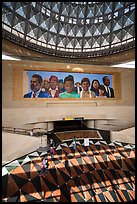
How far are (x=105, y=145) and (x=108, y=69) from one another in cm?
768

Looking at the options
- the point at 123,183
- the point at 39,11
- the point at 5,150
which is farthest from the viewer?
the point at 39,11

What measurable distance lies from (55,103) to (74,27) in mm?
11753

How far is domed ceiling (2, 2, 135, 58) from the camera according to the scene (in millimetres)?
14758

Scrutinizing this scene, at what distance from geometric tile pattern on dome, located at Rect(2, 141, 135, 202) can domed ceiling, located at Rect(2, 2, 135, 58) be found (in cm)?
1163

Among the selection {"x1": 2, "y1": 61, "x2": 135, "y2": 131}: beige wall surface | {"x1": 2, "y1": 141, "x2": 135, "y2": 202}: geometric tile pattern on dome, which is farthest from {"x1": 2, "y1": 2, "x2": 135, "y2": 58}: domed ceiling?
{"x1": 2, "y1": 141, "x2": 135, "y2": 202}: geometric tile pattern on dome

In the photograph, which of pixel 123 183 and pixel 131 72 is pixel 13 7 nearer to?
pixel 131 72

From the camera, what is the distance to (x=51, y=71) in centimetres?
1266

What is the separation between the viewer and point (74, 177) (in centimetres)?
668

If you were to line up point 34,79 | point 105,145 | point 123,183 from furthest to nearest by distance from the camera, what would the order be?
point 34,79, point 105,145, point 123,183

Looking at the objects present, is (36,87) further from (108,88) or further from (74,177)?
(74,177)

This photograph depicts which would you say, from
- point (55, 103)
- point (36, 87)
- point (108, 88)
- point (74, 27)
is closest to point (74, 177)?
point (55, 103)

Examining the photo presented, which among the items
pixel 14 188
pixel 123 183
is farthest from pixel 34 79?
pixel 123 183

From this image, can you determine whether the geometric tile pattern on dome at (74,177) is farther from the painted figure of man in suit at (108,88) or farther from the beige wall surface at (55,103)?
the painted figure of man in suit at (108,88)

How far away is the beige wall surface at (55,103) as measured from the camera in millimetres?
11398
